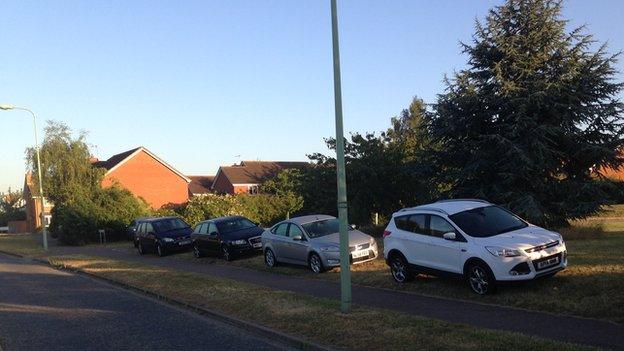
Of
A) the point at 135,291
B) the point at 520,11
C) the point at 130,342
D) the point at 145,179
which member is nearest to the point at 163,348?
the point at 130,342

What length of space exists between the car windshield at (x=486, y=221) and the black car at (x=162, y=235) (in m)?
15.6

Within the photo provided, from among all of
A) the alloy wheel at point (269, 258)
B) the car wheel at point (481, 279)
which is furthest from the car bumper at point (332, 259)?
the car wheel at point (481, 279)

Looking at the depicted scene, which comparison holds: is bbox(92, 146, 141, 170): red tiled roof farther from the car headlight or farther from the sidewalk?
the car headlight

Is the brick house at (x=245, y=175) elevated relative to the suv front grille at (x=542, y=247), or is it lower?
elevated

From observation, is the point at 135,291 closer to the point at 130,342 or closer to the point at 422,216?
the point at 130,342

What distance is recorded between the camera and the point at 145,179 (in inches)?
2682

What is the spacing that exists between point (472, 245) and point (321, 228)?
6553 millimetres

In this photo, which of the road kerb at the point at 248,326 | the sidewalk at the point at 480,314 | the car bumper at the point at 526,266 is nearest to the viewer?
the sidewalk at the point at 480,314

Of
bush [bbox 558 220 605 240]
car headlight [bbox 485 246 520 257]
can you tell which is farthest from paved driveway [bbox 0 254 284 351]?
bush [bbox 558 220 605 240]

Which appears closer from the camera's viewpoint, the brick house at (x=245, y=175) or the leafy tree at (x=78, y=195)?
the leafy tree at (x=78, y=195)

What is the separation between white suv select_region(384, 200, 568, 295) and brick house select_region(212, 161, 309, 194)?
60539 millimetres

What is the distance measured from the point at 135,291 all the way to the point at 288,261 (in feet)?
13.9

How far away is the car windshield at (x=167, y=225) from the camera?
25.8m

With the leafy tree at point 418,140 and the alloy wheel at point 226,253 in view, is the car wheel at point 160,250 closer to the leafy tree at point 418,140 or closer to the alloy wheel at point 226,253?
the alloy wheel at point 226,253
